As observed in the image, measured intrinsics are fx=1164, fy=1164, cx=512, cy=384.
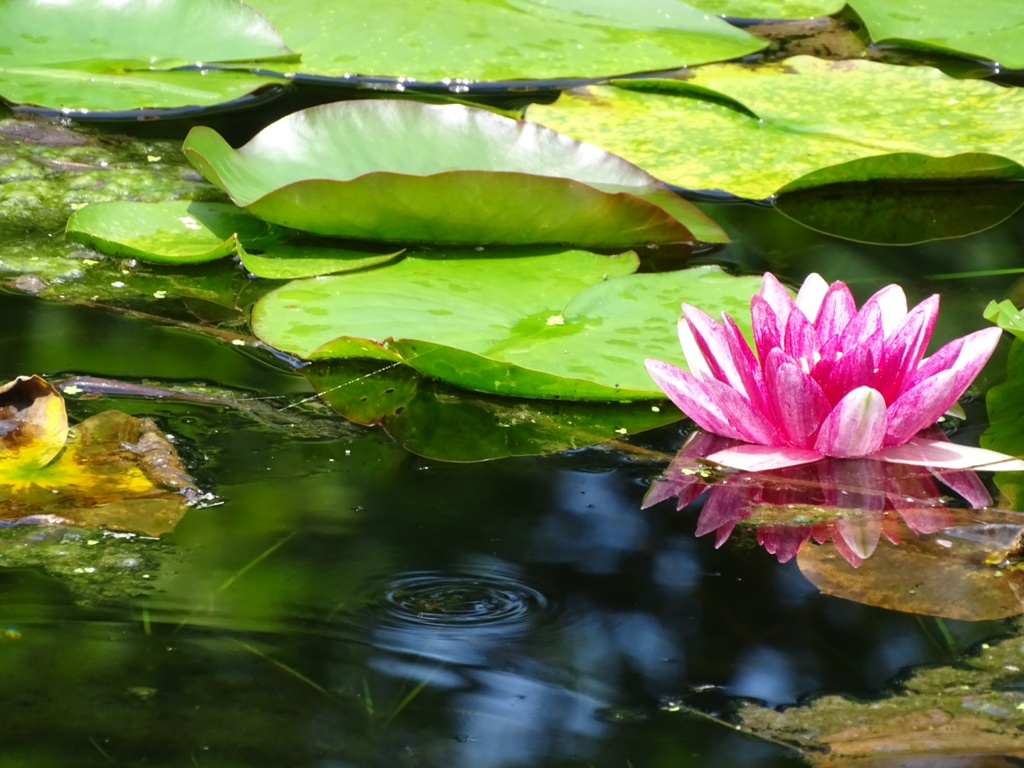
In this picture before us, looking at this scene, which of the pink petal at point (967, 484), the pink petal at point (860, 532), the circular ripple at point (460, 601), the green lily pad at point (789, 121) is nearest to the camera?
the circular ripple at point (460, 601)

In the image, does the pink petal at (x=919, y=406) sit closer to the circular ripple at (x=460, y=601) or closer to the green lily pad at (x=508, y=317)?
the green lily pad at (x=508, y=317)

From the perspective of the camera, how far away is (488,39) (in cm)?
320

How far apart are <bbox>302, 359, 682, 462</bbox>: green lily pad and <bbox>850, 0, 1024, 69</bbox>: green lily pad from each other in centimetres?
207

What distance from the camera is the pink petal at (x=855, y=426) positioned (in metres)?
1.53

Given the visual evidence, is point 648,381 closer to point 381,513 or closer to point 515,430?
point 515,430

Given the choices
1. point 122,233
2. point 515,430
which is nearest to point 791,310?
point 515,430

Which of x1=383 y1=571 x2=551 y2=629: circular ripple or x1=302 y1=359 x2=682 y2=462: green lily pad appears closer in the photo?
x1=383 y1=571 x2=551 y2=629: circular ripple

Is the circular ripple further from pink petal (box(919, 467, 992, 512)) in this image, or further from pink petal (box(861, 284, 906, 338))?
pink petal (box(861, 284, 906, 338))

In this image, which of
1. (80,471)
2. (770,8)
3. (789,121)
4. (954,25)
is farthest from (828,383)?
(770,8)

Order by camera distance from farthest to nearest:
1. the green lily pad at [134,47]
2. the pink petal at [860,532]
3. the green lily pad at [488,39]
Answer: the green lily pad at [488,39] → the green lily pad at [134,47] → the pink petal at [860,532]

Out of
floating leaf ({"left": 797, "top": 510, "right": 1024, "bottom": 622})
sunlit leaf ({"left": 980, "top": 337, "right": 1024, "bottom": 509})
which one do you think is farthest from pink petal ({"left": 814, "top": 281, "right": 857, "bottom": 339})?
floating leaf ({"left": 797, "top": 510, "right": 1024, "bottom": 622})

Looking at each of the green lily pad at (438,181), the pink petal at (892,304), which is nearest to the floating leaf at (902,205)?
the green lily pad at (438,181)

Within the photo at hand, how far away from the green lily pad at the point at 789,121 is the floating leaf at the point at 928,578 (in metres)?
1.25

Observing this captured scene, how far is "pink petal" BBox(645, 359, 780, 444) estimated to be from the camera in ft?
5.30
